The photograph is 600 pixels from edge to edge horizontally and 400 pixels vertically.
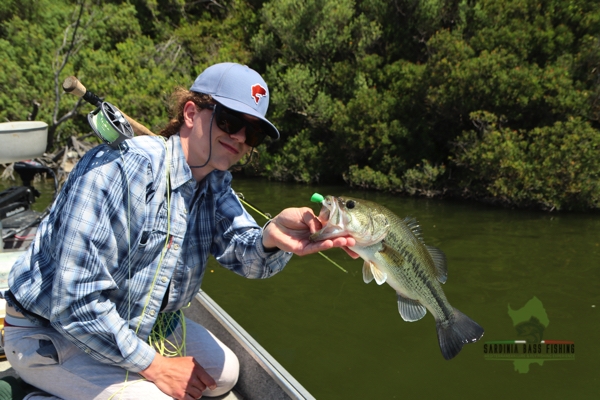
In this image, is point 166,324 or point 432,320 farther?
point 432,320

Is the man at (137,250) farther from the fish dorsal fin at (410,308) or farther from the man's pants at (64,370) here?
the fish dorsal fin at (410,308)

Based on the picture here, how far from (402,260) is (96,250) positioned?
57.8 inches

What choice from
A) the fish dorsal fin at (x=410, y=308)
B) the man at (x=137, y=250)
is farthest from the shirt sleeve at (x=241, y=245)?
the fish dorsal fin at (x=410, y=308)

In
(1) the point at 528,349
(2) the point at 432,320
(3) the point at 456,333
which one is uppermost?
(3) the point at 456,333

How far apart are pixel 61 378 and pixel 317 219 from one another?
1.42 metres

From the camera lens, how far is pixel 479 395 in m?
4.47

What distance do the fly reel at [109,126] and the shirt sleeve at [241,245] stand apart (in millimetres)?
768

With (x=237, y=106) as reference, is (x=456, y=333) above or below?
below

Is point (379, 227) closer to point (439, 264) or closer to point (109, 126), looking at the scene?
point (439, 264)

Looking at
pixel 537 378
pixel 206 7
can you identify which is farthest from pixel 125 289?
pixel 206 7

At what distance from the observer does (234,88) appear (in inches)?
92.4

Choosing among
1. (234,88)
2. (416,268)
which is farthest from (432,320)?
(234,88)

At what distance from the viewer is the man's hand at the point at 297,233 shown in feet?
7.27

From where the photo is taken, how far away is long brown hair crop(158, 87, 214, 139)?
2.36 meters
